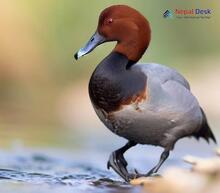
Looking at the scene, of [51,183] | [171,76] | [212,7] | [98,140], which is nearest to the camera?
A: [51,183]

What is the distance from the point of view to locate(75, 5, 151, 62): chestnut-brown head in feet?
11.4

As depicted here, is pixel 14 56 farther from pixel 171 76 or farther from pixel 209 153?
pixel 171 76

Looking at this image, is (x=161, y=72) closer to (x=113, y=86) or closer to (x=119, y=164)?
(x=113, y=86)

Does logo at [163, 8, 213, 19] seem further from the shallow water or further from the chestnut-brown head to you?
the chestnut-brown head

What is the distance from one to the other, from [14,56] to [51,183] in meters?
3.06

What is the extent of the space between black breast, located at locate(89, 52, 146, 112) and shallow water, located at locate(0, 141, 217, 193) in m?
0.34

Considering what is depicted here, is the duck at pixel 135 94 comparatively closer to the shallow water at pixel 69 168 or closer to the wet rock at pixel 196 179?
the shallow water at pixel 69 168

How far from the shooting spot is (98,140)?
195 inches

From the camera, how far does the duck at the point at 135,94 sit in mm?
3275

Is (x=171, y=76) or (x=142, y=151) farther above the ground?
(x=171, y=76)

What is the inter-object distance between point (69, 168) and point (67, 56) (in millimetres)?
2347

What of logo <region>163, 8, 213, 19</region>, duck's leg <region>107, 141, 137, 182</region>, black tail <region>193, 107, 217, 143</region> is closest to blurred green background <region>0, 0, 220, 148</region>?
logo <region>163, 8, 213, 19</region>

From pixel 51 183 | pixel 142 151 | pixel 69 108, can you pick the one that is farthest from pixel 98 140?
pixel 51 183

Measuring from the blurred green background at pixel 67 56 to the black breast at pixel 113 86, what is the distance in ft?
6.76
